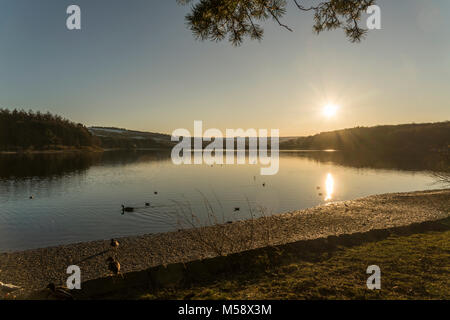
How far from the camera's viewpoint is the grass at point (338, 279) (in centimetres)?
527

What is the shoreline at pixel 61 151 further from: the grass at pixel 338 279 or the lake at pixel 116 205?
the grass at pixel 338 279

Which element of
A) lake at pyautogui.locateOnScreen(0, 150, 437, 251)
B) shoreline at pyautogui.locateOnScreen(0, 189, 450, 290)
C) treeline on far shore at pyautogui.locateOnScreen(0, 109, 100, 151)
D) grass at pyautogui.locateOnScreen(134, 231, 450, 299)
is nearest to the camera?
grass at pyautogui.locateOnScreen(134, 231, 450, 299)

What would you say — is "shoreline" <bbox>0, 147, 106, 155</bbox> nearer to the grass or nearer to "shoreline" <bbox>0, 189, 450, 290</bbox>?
"shoreline" <bbox>0, 189, 450, 290</bbox>

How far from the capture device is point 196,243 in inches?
571

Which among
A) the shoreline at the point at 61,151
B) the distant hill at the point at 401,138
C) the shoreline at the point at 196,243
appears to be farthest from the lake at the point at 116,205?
the distant hill at the point at 401,138

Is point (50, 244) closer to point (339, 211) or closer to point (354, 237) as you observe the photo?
point (354, 237)

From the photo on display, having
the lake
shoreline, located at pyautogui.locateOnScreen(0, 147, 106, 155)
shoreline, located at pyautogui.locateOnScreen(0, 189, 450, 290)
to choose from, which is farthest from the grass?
shoreline, located at pyautogui.locateOnScreen(0, 147, 106, 155)

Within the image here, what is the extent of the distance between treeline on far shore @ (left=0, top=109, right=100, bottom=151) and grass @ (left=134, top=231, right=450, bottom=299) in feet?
426

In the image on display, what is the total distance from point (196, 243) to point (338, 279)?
9.62 metres

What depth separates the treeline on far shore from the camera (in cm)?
10675

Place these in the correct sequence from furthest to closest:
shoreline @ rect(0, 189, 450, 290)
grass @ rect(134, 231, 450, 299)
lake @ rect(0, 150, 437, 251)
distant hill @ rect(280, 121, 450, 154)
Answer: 1. distant hill @ rect(280, 121, 450, 154)
2. lake @ rect(0, 150, 437, 251)
3. shoreline @ rect(0, 189, 450, 290)
4. grass @ rect(134, 231, 450, 299)

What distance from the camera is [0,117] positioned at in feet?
354
